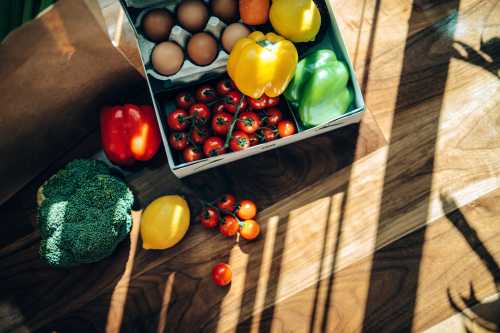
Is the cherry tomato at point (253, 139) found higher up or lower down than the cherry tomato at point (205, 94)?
lower down

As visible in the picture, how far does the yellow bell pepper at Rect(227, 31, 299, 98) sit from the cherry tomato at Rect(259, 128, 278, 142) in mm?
99

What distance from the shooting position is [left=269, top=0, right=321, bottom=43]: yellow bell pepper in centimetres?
80

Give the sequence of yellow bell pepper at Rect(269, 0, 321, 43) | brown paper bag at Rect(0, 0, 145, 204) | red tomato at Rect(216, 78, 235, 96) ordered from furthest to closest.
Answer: red tomato at Rect(216, 78, 235, 96), yellow bell pepper at Rect(269, 0, 321, 43), brown paper bag at Rect(0, 0, 145, 204)

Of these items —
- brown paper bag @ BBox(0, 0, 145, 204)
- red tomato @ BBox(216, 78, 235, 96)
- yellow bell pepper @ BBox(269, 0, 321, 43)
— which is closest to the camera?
brown paper bag @ BBox(0, 0, 145, 204)

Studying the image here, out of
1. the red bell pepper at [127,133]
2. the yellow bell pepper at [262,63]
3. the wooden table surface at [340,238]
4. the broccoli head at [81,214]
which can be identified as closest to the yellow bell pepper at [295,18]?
the yellow bell pepper at [262,63]

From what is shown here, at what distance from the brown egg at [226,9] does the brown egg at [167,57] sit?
113 millimetres

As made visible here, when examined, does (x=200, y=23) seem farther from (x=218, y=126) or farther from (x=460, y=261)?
(x=460, y=261)

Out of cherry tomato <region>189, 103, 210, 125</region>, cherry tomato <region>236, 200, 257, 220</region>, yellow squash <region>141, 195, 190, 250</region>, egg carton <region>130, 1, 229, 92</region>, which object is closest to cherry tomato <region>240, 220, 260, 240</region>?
cherry tomato <region>236, 200, 257, 220</region>

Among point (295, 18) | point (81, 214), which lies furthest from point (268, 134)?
point (81, 214)

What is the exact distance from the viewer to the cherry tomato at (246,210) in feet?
3.02

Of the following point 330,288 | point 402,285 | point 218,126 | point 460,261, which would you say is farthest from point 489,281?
point 218,126

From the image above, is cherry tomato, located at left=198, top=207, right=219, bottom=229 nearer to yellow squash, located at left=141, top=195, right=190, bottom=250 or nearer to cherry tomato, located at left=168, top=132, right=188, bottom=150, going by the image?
yellow squash, located at left=141, top=195, right=190, bottom=250

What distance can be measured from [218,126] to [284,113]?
0.16 m

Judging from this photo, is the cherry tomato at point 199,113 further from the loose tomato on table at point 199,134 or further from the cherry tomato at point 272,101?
the cherry tomato at point 272,101
